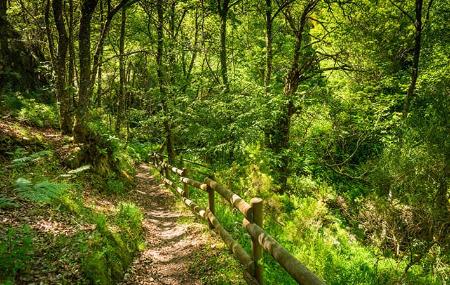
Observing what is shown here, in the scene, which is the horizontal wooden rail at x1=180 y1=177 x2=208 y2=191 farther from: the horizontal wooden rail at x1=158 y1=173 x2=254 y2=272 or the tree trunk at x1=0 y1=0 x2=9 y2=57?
the tree trunk at x1=0 y1=0 x2=9 y2=57

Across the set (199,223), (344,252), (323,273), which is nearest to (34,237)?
(199,223)

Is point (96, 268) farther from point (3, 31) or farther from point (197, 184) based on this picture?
point (3, 31)

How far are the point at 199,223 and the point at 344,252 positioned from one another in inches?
136

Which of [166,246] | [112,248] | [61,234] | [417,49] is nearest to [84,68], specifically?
[166,246]

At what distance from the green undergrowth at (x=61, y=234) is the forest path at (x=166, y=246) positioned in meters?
0.26

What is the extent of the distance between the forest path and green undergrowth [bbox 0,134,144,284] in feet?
Result: 0.84

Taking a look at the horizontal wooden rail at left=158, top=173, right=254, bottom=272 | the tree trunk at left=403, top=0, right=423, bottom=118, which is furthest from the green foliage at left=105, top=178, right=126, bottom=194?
the tree trunk at left=403, top=0, right=423, bottom=118

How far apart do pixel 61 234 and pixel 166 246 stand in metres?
2.35

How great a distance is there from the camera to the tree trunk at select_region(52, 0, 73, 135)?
10.8 m

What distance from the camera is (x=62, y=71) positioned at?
11.5 metres

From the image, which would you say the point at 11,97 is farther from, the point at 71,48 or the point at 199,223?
the point at 199,223

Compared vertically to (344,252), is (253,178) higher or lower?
higher

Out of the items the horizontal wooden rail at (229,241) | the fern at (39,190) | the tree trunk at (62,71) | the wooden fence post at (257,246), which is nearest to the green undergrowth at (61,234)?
the fern at (39,190)

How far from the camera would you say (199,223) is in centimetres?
841
